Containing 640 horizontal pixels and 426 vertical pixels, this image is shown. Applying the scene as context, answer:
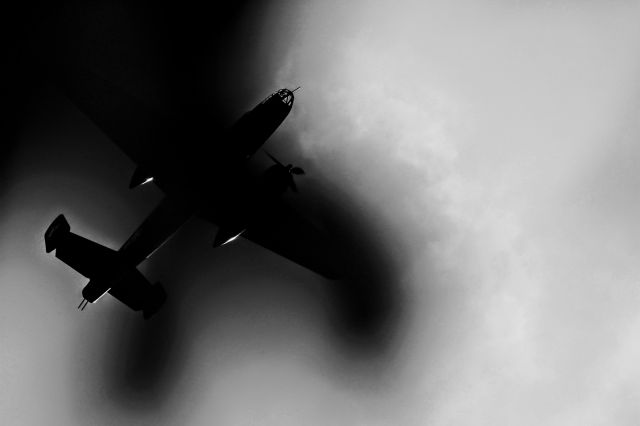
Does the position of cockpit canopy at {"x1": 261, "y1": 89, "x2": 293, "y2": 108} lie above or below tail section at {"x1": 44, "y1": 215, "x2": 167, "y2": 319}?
above

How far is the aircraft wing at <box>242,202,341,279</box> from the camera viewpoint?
1411 inches

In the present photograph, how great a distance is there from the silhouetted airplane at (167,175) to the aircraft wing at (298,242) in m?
4.64

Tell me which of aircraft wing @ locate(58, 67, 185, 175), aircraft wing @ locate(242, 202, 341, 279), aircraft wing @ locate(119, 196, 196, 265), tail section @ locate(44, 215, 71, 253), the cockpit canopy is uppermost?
the cockpit canopy

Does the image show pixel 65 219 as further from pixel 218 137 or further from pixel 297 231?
pixel 297 231

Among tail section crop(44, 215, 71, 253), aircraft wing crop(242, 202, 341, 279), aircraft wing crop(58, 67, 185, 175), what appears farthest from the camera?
aircraft wing crop(242, 202, 341, 279)

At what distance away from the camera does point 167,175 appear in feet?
101

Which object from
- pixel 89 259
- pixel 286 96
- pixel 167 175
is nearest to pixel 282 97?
pixel 286 96

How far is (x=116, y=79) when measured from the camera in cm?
3097

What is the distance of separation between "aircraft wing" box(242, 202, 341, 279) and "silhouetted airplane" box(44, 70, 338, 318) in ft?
15.2

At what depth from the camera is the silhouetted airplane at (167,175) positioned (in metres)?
29.7

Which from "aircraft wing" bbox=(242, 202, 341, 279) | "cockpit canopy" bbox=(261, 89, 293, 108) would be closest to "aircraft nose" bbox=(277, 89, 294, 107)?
"cockpit canopy" bbox=(261, 89, 293, 108)

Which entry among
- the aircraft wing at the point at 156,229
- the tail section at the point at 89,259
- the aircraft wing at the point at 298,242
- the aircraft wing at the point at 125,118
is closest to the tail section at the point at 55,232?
the tail section at the point at 89,259

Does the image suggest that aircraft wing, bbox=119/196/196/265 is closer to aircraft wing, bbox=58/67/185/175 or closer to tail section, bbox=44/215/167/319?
tail section, bbox=44/215/167/319

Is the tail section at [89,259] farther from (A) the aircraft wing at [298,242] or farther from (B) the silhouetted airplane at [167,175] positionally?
(A) the aircraft wing at [298,242]
